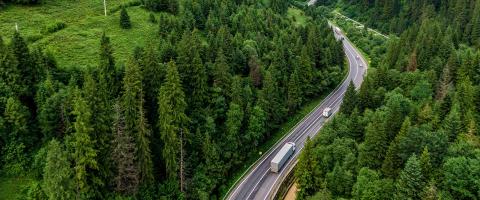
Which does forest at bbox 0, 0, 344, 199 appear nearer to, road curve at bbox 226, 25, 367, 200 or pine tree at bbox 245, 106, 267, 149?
pine tree at bbox 245, 106, 267, 149

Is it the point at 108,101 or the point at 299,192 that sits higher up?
the point at 108,101

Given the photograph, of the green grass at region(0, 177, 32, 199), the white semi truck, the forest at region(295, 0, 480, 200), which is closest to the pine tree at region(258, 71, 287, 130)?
the white semi truck

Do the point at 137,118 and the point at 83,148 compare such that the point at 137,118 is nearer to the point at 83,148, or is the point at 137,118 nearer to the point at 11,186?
the point at 83,148

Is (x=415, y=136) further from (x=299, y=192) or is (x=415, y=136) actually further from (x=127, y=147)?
(x=127, y=147)

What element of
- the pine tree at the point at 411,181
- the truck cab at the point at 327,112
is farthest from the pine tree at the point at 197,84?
the pine tree at the point at 411,181

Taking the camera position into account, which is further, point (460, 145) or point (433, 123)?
point (433, 123)

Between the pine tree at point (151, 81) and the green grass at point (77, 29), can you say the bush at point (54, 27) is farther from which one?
the pine tree at point (151, 81)

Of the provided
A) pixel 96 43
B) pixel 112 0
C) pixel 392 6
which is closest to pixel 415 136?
pixel 96 43
